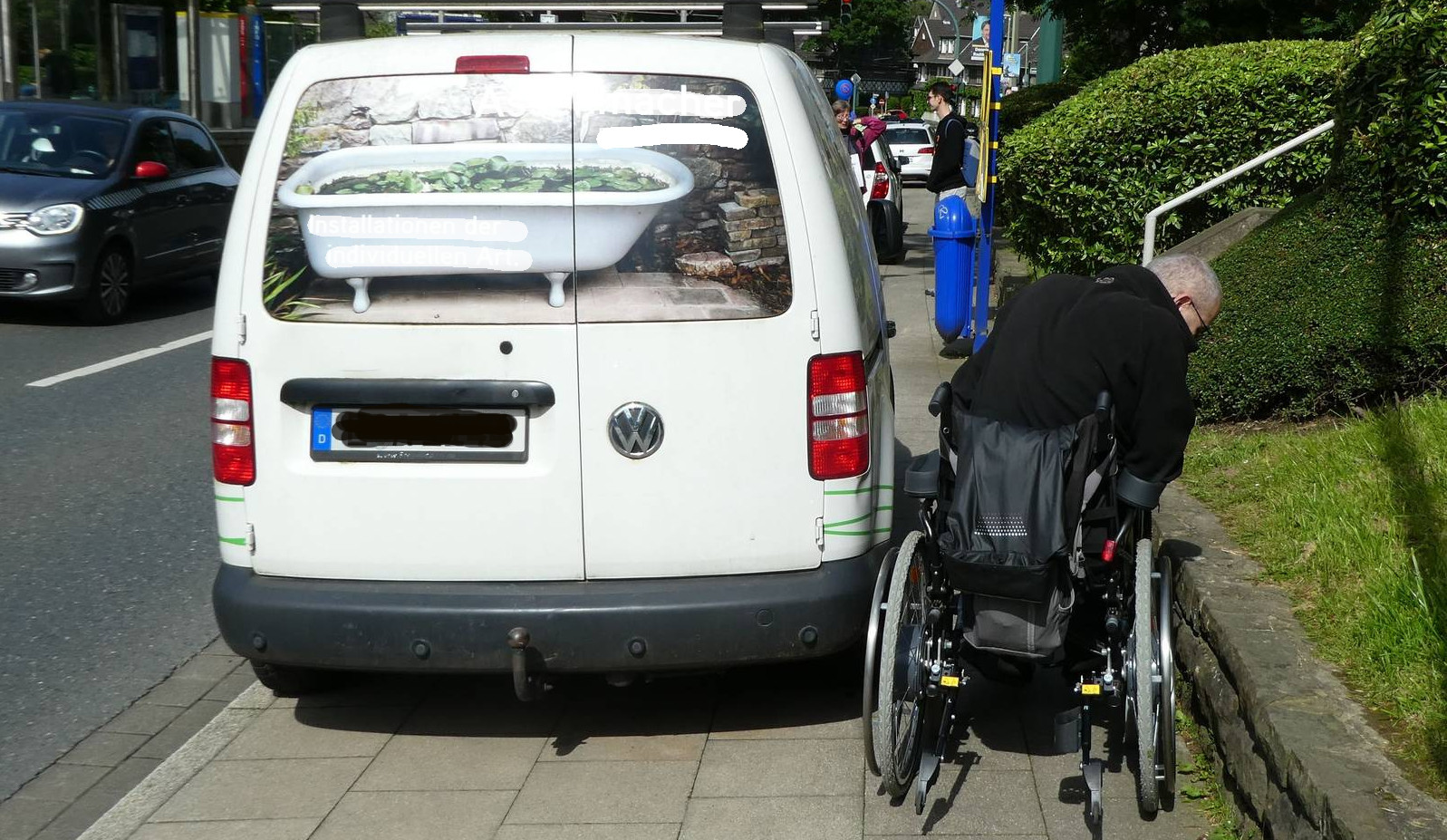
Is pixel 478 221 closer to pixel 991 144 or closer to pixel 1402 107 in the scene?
pixel 1402 107

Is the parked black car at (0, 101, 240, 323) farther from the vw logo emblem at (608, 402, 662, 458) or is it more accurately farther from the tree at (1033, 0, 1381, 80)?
the vw logo emblem at (608, 402, 662, 458)

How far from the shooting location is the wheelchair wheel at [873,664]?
3809 mm

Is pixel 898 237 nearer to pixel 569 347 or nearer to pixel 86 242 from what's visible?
pixel 569 347

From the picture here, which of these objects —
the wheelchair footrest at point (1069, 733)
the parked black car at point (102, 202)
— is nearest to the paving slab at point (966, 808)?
the wheelchair footrest at point (1069, 733)

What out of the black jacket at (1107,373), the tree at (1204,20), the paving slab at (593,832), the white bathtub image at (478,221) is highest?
the tree at (1204,20)

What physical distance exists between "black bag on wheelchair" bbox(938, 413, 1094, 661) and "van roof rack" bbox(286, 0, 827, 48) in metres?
1.58

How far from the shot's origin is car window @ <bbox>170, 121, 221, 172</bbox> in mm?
14133

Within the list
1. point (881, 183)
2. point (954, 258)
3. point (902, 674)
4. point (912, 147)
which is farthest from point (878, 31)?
point (902, 674)

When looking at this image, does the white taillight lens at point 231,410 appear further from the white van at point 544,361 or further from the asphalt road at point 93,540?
the asphalt road at point 93,540

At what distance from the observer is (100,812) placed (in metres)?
4.23

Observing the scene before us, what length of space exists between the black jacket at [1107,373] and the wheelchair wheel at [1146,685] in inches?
12.0

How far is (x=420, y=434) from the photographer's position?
165 inches

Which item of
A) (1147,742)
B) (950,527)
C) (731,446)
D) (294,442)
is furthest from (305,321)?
(1147,742)

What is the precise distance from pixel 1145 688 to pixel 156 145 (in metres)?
12.1
